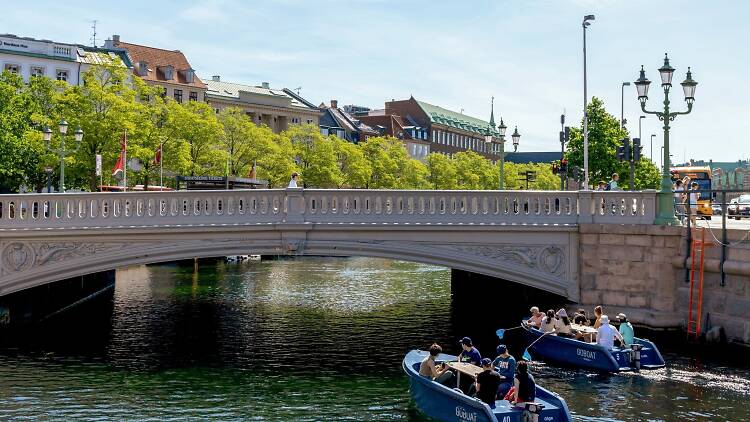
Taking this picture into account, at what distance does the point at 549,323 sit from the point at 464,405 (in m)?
8.00

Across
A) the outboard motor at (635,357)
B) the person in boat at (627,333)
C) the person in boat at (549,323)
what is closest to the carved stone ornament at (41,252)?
the person in boat at (549,323)

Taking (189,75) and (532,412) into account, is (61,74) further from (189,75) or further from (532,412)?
(532,412)

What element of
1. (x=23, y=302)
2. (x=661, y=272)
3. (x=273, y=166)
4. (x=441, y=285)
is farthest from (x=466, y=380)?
(x=273, y=166)

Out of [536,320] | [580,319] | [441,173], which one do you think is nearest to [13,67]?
[441,173]

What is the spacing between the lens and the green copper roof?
488 ft

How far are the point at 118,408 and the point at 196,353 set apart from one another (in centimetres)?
646

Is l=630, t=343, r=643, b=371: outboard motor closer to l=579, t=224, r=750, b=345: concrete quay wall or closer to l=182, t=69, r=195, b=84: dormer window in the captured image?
l=579, t=224, r=750, b=345: concrete quay wall

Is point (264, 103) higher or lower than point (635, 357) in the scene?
higher

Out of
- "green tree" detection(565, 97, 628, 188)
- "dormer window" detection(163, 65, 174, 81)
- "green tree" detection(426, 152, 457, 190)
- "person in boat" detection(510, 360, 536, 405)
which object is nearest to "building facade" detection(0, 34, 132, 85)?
"dormer window" detection(163, 65, 174, 81)

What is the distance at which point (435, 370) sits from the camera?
Result: 779 inches

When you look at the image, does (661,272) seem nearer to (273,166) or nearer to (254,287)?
(254,287)

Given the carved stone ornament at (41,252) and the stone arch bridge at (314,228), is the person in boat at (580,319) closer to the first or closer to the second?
the stone arch bridge at (314,228)

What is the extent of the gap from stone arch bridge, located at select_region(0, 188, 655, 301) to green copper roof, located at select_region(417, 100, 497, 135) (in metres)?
115

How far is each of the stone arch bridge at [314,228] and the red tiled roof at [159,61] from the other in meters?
72.8
